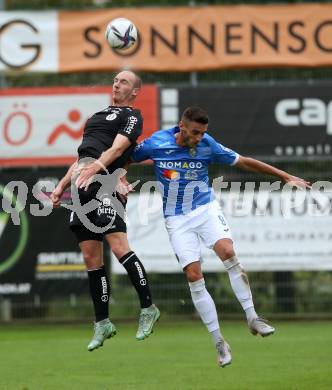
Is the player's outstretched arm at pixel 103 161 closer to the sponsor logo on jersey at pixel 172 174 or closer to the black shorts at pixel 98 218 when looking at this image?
the black shorts at pixel 98 218

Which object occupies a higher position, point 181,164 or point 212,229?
point 181,164

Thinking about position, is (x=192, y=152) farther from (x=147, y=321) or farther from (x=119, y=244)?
(x=147, y=321)

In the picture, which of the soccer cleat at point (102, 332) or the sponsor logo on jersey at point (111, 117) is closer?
the soccer cleat at point (102, 332)

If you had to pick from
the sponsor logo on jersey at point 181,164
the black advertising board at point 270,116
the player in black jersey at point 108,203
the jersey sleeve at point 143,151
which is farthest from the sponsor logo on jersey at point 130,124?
the black advertising board at point 270,116

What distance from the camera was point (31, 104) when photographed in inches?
685

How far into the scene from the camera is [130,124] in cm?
1038

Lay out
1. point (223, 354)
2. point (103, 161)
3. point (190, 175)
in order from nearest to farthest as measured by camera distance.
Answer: point (103, 161) < point (223, 354) < point (190, 175)

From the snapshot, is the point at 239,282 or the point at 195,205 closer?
the point at 239,282

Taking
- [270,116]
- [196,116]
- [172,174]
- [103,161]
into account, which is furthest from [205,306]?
[270,116]

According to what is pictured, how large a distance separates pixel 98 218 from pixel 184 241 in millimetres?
880

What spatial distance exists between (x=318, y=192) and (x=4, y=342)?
5.77 metres

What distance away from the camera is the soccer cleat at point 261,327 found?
33.0 feet

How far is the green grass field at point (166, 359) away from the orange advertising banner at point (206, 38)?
172 inches

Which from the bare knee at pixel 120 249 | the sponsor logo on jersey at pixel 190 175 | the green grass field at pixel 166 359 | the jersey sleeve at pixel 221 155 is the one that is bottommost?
the green grass field at pixel 166 359
